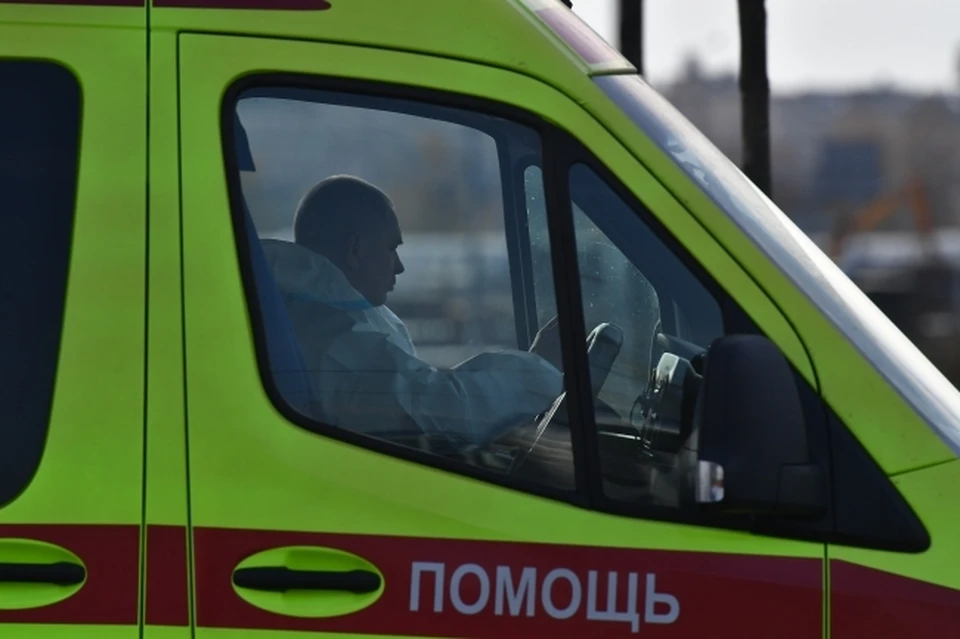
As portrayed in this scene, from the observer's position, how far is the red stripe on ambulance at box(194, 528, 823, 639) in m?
2.54

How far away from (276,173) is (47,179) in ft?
1.25

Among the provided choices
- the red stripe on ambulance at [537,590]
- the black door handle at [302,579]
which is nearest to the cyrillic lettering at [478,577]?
the red stripe on ambulance at [537,590]

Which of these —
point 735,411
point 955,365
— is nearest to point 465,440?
point 735,411

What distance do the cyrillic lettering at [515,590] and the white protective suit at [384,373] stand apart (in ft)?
0.78

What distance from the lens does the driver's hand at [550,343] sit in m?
2.63

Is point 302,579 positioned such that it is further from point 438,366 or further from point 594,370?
point 594,370

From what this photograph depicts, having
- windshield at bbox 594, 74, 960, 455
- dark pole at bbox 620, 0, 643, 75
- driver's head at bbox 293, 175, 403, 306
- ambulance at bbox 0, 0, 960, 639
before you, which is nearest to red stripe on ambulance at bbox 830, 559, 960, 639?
ambulance at bbox 0, 0, 960, 639

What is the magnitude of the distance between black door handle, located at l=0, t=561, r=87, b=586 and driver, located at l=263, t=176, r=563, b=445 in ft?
1.56

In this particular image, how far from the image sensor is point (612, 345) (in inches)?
107

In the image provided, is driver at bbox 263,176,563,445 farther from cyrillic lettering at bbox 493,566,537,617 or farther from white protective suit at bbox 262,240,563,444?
cyrillic lettering at bbox 493,566,537,617

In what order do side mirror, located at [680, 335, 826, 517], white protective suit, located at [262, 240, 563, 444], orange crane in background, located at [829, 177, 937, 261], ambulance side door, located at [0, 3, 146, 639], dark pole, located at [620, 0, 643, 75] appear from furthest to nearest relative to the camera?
orange crane in background, located at [829, 177, 937, 261]
dark pole, located at [620, 0, 643, 75]
white protective suit, located at [262, 240, 563, 444]
ambulance side door, located at [0, 3, 146, 639]
side mirror, located at [680, 335, 826, 517]

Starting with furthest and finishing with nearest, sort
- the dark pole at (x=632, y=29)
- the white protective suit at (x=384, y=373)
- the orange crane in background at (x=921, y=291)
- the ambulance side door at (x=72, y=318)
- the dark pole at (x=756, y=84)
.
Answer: the orange crane in background at (x=921, y=291) → the dark pole at (x=632, y=29) → the dark pole at (x=756, y=84) → the white protective suit at (x=384, y=373) → the ambulance side door at (x=72, y=318)

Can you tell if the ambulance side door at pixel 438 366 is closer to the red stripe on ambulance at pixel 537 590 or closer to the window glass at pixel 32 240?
the red stripe on ambulance at pixel 537 590

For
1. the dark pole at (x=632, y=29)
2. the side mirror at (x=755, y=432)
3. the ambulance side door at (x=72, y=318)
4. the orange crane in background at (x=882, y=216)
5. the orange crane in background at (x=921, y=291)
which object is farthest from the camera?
the orange crane in background at (x=882, y=216)
